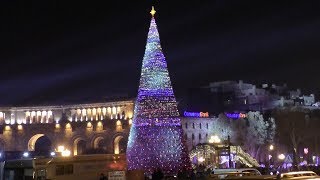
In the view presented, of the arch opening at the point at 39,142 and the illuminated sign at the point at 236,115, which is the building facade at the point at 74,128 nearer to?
the arch opening at the point at 39,142

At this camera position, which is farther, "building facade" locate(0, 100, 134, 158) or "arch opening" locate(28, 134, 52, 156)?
"arch opening" locate(28, 134, 52, 156)

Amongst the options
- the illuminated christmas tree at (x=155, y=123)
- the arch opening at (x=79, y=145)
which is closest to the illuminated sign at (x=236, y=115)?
the arch opening at (x=79, y=145)

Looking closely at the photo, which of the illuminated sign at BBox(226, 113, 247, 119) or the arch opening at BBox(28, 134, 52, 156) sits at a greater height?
the illuminated sign at BBox(226, 113, 247, 119)

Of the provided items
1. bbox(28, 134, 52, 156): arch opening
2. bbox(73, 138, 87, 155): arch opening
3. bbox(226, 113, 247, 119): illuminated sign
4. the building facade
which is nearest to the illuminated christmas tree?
the building facade

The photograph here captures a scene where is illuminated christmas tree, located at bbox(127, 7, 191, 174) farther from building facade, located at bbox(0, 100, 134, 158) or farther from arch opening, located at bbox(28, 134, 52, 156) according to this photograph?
arch opening, located at bbox(28, 134, 52, 156)

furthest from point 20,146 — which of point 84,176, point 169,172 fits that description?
point 84,176

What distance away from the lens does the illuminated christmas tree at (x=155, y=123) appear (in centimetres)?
3925

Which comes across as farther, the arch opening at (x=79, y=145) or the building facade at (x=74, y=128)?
the arch opening at (x=79, y=145)

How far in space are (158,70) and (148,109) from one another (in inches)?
125

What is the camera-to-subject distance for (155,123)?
39875mm

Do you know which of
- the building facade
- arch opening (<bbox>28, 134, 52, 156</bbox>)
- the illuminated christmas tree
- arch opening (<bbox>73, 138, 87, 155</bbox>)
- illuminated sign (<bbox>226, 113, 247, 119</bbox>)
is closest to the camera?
the illuminated christmas tree

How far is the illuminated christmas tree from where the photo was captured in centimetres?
3925

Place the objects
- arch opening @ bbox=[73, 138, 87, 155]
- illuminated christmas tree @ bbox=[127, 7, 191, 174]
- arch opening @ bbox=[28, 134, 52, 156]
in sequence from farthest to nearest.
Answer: arch opening @ bbox=[28, 134, 52, 156]
arch opening @ bbox=[73, 138, 87, 155]
illuminated christmas tree @ bbox=[127, 7, 191, 174]

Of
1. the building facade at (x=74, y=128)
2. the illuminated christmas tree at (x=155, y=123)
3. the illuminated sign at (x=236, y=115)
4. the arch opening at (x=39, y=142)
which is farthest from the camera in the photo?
the arch opening at (x=39, y=142)
